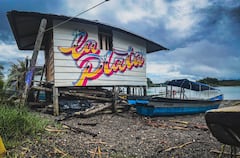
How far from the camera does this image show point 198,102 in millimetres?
12141

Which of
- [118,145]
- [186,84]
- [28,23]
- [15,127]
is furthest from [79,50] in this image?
[186,84]

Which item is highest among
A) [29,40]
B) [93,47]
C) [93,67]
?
[29,40]

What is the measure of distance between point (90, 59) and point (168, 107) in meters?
5.42

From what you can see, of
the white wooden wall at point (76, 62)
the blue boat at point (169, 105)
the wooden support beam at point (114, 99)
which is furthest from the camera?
the wooden support beam at point (114, 99)

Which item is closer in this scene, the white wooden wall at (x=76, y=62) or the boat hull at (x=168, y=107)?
the white wooden wall at (x=76, y=62)

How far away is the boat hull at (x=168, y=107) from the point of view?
1002cm

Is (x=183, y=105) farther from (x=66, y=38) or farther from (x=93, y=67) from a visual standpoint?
(x=66, y=38)

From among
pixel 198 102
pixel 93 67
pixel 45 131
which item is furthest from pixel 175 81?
pixel 45 131

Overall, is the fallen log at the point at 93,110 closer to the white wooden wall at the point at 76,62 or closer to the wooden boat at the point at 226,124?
the white wooden wall at the point at 76,62

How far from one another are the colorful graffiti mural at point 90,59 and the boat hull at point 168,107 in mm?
2779

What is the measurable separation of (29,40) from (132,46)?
24.4ft

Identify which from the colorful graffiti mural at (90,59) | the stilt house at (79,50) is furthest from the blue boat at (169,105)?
the colorful graffiti mural at (90,59)

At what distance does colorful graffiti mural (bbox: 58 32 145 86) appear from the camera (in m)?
9.57

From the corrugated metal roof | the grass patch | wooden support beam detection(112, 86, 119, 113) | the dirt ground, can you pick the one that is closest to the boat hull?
wooden support beam detection(112, 86, 119, 113)
